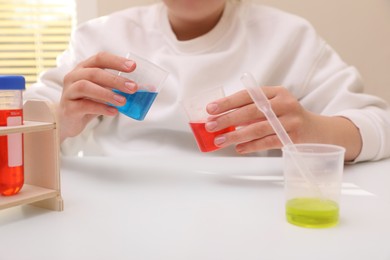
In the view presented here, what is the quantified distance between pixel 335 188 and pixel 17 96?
437 millimetres

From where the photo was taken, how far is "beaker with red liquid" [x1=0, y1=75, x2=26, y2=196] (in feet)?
1.86

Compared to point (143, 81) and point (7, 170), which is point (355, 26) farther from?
point (7, 170)

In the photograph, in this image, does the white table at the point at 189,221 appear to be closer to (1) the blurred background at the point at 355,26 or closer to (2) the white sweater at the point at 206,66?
(2) the white sweater at the point at 206,66

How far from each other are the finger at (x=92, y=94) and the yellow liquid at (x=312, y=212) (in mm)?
352

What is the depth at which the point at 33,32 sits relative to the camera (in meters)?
1.91

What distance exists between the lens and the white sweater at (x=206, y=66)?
3.68ft

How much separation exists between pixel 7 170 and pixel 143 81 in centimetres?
28

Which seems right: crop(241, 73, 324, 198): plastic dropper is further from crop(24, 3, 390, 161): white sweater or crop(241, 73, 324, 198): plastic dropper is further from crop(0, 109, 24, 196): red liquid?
crop(24, 3, 390, 161): white sweater

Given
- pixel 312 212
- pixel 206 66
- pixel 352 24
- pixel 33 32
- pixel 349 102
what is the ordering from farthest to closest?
pixel 33 32 < pixel 352 24 < pixel 206 66 < pixel 349 102 < pixel 312 212

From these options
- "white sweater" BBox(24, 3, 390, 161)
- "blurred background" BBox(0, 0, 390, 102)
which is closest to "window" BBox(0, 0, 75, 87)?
"blurred background" BBox(0, 0, 390, 102)

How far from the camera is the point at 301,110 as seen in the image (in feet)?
2.74

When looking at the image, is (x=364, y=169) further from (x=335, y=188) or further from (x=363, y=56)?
(x=363, y=56)

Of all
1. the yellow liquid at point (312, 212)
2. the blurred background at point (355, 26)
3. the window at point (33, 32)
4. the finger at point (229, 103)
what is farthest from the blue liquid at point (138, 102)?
the window at point (33, 32)

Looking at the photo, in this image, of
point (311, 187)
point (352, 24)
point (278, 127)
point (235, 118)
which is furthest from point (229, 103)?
point (352, 24)
